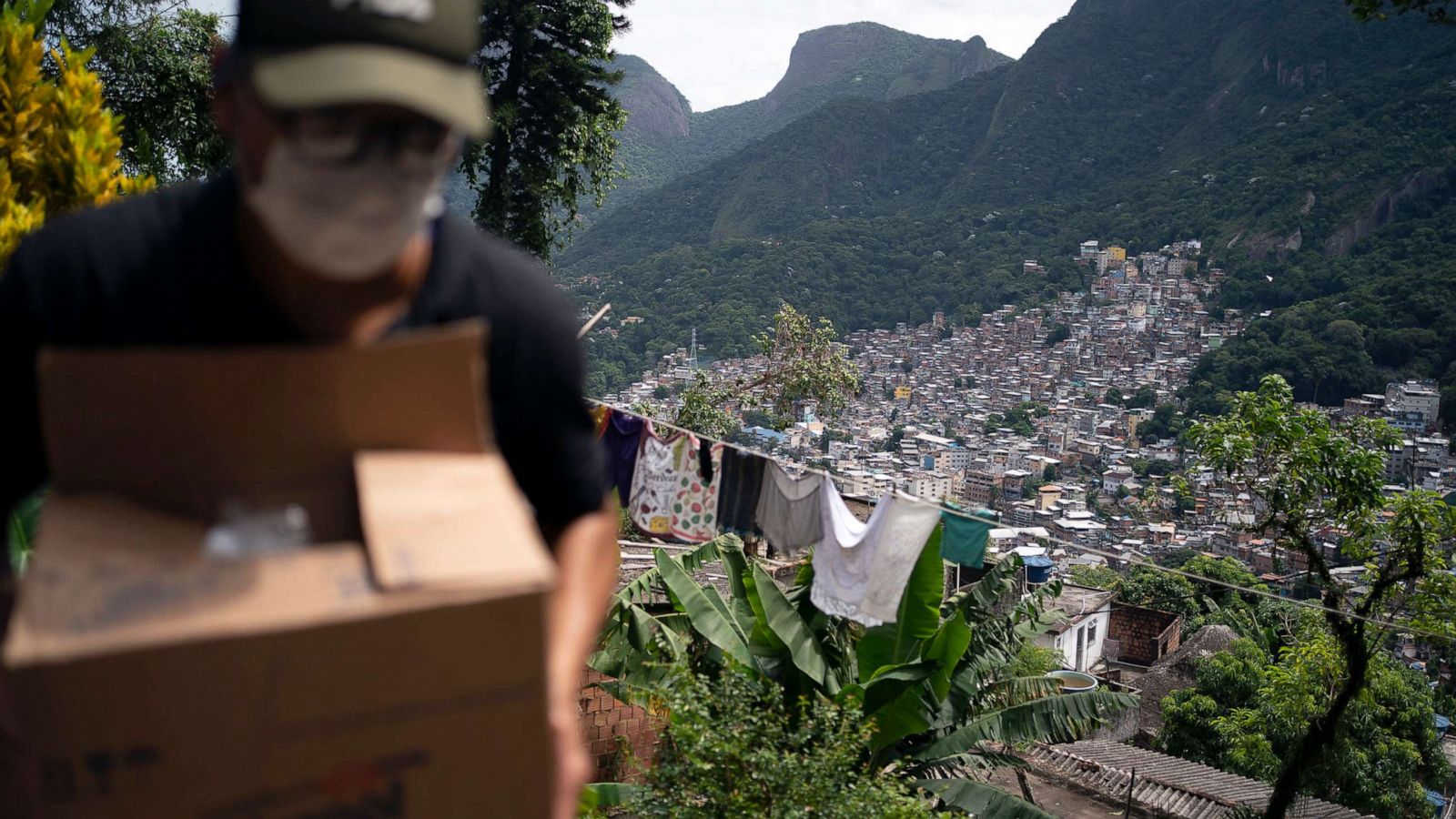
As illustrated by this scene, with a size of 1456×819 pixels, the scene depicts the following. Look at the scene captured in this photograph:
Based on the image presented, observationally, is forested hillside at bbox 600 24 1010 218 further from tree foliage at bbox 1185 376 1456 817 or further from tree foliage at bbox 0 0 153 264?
tree foliage at bbox 0 0 153 264

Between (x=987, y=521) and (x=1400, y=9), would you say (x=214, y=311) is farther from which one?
(x=1400, y=9)

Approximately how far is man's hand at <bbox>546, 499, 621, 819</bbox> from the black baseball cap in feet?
1.57

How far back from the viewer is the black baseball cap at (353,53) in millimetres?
896

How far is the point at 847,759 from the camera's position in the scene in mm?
6184

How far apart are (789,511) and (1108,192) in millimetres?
73638

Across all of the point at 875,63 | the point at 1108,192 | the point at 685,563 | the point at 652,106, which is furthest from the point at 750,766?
the point at 875,63

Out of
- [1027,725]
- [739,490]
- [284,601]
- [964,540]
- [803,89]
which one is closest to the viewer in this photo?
[284,601]

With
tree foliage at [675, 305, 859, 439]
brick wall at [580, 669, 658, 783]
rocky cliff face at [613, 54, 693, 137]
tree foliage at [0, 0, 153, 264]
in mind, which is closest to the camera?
tree foliage at [0, 0, 153, 264]

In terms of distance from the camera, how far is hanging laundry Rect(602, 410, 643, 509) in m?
9.45

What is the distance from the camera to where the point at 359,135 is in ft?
3.05

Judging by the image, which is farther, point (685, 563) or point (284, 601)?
point (685, 563)

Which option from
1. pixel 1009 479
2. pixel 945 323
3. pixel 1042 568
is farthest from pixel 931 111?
pixel 1042 568

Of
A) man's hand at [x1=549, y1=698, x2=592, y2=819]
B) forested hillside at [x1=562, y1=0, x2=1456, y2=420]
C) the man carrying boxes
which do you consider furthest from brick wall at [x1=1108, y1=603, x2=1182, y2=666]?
the man carrying boxes

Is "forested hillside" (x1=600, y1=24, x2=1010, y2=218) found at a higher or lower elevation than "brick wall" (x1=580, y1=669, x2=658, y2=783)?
higher
